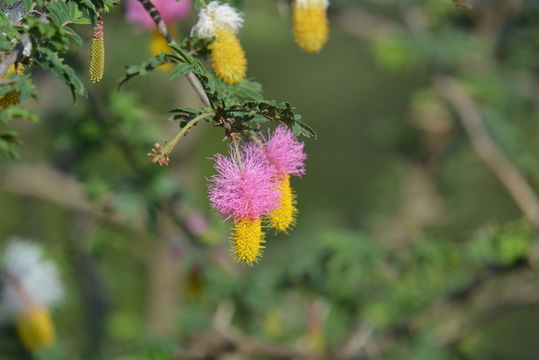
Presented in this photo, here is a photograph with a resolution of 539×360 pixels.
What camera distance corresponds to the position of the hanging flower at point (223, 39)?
164 centimetres

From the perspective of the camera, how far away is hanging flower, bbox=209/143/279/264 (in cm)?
139

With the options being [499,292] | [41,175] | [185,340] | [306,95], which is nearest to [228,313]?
[185,340]

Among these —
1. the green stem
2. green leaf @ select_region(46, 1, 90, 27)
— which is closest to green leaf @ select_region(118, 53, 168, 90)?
green leaf @ select_region(46, 1, 90, 27)

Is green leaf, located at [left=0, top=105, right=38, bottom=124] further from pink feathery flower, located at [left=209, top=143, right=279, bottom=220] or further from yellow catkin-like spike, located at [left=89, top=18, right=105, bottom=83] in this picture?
pink feathery flower, located at [left=209, top=143, right=279, bottom=220]

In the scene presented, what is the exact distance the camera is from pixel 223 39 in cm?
167

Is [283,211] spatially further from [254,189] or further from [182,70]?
[182,70]

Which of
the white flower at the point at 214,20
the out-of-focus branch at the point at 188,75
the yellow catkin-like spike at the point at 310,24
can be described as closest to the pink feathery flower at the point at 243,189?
the out-of-focus branch at the point at 188,75

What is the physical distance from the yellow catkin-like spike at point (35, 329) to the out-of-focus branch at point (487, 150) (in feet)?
6.52

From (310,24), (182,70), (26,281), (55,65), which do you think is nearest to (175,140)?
(182,70)

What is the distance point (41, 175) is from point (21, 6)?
7.13 ft

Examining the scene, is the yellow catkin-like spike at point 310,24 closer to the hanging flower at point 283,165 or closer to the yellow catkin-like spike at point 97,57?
the hanging flower at point 283,165

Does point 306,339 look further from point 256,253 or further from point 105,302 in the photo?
point 256,253

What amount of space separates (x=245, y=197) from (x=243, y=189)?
0.02m

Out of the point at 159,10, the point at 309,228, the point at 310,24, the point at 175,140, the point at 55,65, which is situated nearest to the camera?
the point at 175,140
